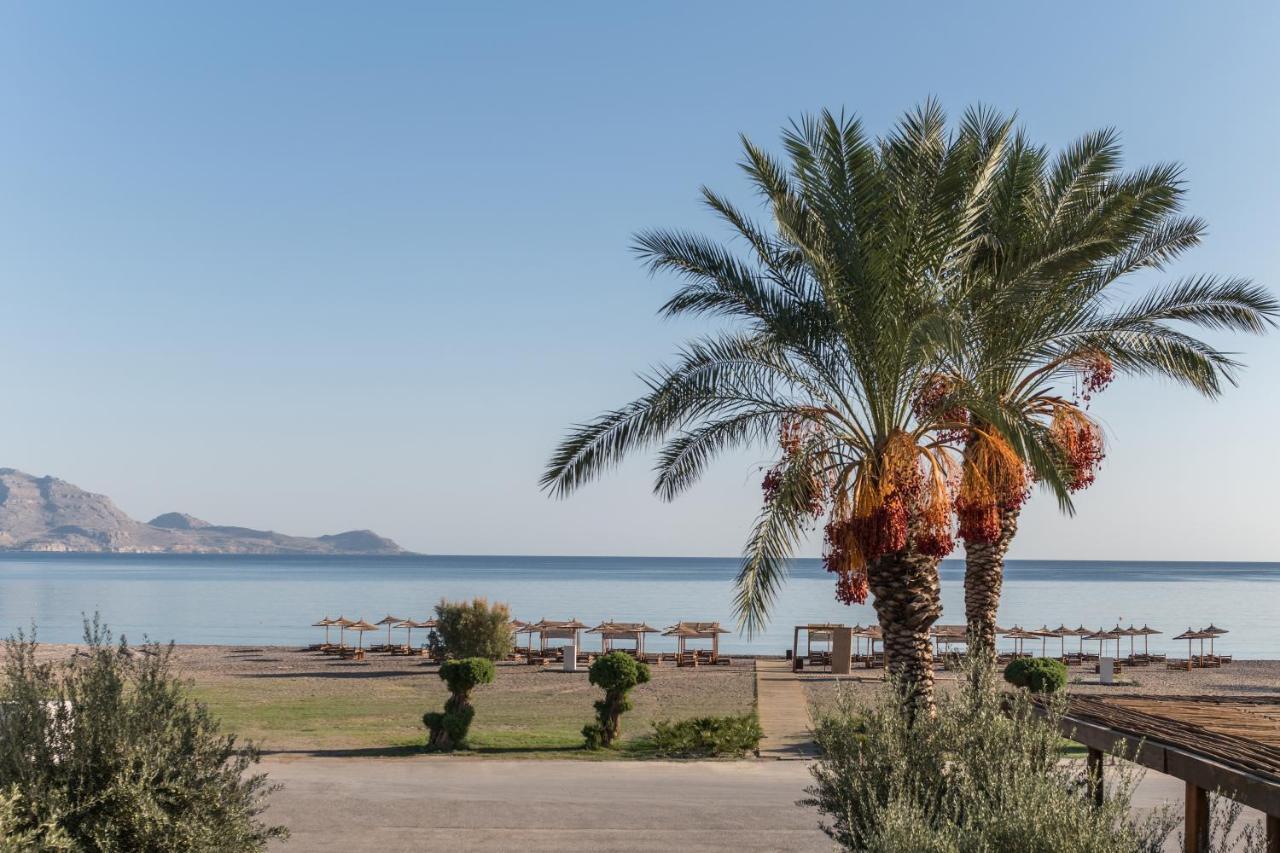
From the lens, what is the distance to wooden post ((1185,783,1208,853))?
876 centimetres

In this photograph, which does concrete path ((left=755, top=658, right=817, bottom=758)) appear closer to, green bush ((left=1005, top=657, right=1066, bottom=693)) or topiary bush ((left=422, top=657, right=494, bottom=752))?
green bush ((left=1005, top=657, right=1066, bottom=693))

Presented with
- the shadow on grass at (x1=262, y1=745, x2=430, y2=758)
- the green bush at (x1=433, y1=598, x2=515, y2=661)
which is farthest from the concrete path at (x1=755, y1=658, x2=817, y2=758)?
the green bush at (x1=433, y1=598, x2=515, y2=661)

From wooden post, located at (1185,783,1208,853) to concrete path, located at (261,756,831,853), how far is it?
4586 millimetres

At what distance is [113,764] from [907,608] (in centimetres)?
1007

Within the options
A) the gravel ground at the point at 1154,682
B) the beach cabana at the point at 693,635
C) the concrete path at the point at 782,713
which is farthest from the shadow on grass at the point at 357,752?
the beach cabana at the point at 693,635

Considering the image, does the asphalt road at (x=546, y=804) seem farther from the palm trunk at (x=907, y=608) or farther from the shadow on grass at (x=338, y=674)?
the shadow on grass at (x=338, y=674)

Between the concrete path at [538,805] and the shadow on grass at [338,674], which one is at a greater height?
the concrete path at [538,805]

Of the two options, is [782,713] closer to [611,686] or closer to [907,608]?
[611,686]

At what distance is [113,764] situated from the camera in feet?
27.6

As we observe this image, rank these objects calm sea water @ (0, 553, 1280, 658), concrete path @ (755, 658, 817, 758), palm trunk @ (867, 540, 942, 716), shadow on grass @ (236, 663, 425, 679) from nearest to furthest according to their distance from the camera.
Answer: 1. palm trunk @ (867, 540, 942, 716)
2. concrete path @ (755, 658, 817, 758)
3. shadow on grass @ (236, 663, 425, 679)
4. calm sea water @ (0, 553, 1280, 658)

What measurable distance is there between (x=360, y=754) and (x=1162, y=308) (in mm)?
14950

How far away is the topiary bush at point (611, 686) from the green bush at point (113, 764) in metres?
11.8

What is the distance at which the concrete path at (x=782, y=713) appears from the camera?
66.5 ft

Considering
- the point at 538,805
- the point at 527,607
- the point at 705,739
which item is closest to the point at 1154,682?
the point at 705,739
